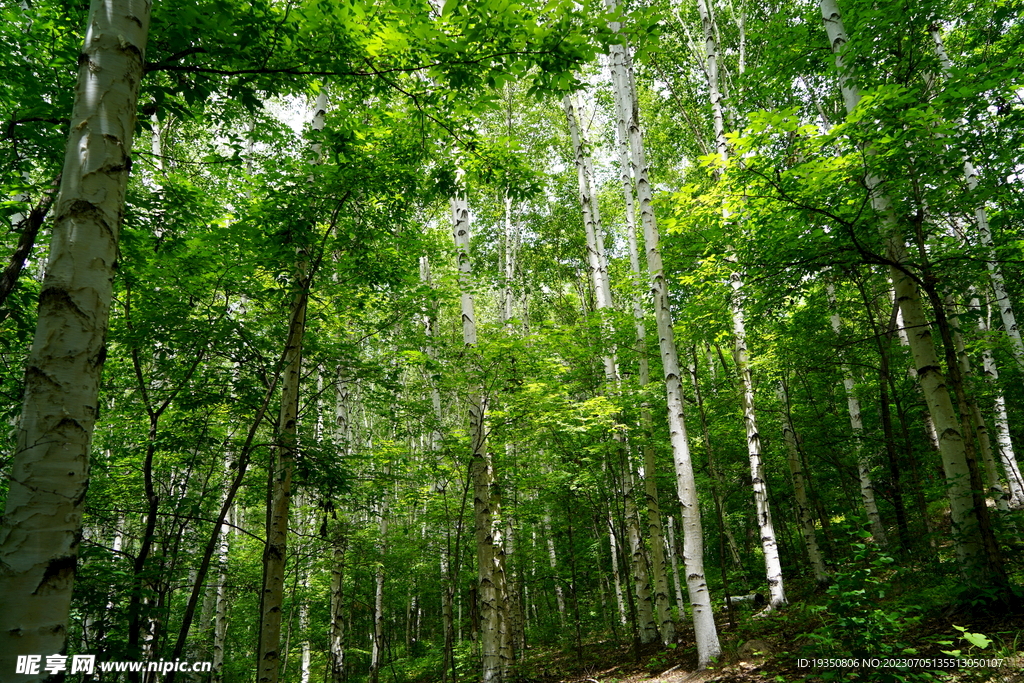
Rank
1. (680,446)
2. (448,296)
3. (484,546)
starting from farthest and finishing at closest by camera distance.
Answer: (448,296), (484,546), (680,446)

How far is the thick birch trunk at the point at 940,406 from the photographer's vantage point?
4480mm

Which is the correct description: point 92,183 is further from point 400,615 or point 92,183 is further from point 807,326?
point 400,615

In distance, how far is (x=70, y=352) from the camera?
159 cm

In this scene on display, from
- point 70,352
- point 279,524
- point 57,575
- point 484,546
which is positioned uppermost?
point 70,352

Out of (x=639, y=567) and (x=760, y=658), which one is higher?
(x=639, y=567)

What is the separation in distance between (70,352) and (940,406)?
21.8 ft

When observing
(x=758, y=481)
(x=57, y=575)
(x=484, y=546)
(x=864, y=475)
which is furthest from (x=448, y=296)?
(x=864, y=475)

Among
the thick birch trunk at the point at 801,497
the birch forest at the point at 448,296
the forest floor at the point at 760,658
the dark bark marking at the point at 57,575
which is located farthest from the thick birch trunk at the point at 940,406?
the dark bark marking at the point at 57,575

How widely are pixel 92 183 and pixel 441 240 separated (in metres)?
8.46

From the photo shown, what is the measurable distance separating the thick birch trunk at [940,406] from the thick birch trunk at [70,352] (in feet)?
17.4

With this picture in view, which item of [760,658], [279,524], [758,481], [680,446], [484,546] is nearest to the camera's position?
[279,524]

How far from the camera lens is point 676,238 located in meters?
7.36

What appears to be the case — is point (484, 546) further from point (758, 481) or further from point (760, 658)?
point (758, 481)

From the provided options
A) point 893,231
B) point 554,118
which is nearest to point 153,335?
point 893,231
